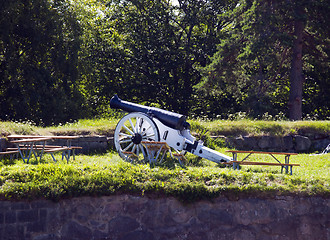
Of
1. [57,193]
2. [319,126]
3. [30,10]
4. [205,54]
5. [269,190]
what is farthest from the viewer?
[205,54]

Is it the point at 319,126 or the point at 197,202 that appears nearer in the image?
the point at 197,202

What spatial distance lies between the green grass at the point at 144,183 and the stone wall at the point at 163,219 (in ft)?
0.40

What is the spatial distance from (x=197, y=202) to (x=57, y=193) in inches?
86.1

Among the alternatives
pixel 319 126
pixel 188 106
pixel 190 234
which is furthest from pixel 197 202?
pixel 188 106

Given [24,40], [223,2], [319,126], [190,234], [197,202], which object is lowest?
[190,234]

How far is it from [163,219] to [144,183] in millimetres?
643

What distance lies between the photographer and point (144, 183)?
26.6 ft

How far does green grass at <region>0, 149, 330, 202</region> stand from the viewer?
7.76 meters

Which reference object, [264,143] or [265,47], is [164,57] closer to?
[265,47]

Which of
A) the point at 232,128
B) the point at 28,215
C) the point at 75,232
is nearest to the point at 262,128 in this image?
the point at 232,128

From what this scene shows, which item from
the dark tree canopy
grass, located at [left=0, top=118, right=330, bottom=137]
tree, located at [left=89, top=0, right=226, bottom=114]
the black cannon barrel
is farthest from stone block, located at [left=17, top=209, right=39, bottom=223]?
tree, located at [left=89, top=0, right=226, bottom=114]

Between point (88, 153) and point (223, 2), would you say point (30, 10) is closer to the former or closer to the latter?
point (223, 2)

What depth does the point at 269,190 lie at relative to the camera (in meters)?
8.23

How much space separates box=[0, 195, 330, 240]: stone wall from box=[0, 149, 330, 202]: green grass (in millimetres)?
122
